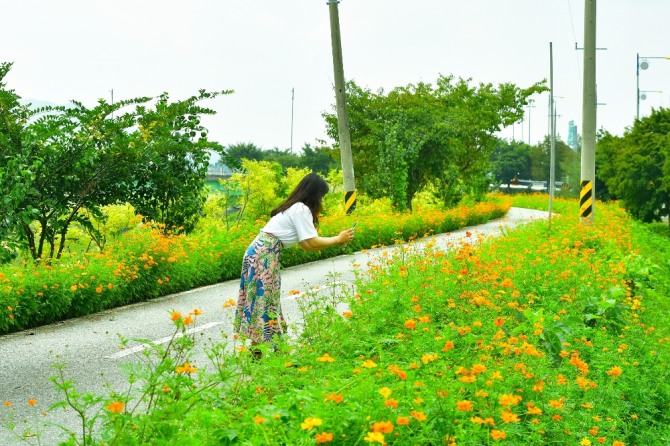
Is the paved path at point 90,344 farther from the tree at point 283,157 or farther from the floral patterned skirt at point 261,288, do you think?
the tree at point 283,157

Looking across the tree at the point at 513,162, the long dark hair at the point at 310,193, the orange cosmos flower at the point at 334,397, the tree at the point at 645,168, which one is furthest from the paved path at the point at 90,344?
the tree at the point at 513,162

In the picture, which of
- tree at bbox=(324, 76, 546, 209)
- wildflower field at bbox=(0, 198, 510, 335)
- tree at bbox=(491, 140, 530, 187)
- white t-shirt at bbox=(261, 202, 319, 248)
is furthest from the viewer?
tree at bbox=(491, 140, 530, 187)

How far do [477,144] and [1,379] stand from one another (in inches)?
1353

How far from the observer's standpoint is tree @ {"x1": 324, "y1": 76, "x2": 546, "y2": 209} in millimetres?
27797

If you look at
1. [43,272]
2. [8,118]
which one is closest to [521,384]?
[43,272]

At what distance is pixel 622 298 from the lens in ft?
29.1

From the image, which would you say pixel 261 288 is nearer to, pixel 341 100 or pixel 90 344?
pixel 90 344

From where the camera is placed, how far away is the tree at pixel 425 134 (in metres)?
27.8

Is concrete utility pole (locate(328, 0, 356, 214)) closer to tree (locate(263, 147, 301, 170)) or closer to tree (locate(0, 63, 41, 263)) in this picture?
tree (locate(0, 63, 41, 263))

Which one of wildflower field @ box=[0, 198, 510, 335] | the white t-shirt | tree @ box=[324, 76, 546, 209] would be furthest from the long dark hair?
tree @ box=[324, 76, 546, 209]

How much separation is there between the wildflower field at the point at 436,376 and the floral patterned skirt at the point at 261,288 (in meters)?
0.38

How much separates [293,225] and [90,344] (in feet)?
10.0

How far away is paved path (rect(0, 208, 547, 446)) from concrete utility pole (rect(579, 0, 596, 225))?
7461 millimetres

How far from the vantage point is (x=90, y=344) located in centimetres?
820
